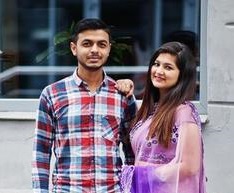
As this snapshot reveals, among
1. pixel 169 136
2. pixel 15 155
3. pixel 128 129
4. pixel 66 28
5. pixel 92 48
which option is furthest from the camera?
pixel 66 28

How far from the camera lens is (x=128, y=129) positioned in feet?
11.2

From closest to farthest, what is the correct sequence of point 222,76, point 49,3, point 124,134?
point 124,134, point 222,76, point 49,3

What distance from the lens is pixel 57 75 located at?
5.85 m

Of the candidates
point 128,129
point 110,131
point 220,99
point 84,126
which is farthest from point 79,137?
point 220,99

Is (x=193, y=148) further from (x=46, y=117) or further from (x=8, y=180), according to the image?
(x=8, y=180)

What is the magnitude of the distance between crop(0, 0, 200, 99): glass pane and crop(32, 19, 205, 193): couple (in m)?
2.33

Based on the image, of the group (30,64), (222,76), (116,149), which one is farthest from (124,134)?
(30,64)

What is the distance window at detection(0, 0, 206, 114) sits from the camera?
226 inches

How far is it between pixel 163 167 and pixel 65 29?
9.34ft

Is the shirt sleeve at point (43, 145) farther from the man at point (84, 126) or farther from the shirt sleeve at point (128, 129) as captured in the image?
the shirt sleeve at point (128, 129)

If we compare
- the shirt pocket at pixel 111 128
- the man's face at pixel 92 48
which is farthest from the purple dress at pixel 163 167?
the man's face at pixel 92 48

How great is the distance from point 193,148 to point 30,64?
118 inches

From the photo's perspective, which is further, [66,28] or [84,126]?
[66,28]

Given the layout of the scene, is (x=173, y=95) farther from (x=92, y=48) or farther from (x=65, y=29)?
(x=65, y=29)
